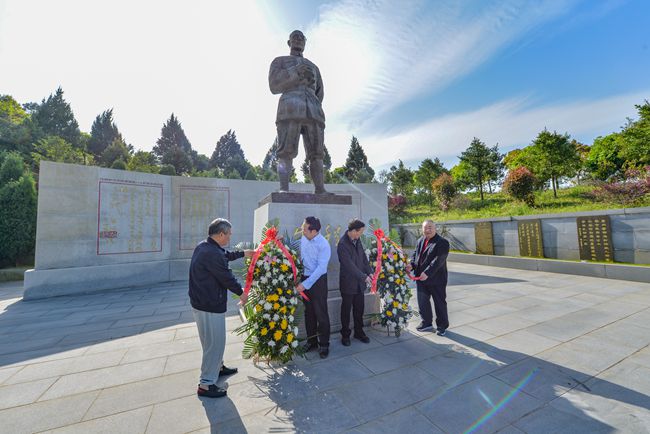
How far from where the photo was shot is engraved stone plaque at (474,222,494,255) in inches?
463

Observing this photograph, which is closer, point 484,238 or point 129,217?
point 129,217

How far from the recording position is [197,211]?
34.6 ft

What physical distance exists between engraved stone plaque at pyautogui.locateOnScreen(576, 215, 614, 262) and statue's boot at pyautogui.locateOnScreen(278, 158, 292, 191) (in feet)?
33.6

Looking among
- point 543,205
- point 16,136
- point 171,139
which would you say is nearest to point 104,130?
point 171,139

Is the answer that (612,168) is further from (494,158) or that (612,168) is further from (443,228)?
(443,228)

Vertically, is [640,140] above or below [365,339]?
above

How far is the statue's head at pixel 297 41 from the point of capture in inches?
204

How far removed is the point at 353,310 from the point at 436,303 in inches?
55.9

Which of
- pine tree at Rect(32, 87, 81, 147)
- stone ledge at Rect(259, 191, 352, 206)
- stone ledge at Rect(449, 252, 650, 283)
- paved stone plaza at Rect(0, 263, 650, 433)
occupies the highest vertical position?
pine tree at Rect(32, 87, 81, 147)

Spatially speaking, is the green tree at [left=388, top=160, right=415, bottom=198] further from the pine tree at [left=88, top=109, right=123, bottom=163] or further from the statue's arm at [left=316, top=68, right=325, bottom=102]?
the pine tree at [left=88, top=109, right=123, bottom=163]

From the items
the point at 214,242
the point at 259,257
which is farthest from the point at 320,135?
the point at 214,242

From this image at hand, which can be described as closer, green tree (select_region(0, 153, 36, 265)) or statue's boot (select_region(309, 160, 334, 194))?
statue's boot (select_region(309, 160, 334, 194))

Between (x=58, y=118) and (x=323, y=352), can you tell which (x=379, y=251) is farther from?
(x=58, y=118)

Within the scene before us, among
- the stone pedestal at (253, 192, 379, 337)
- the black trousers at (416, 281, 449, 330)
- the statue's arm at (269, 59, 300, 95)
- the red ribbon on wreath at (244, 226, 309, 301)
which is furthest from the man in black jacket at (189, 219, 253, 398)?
the statue's arm at (269, 59, 300, 95)
